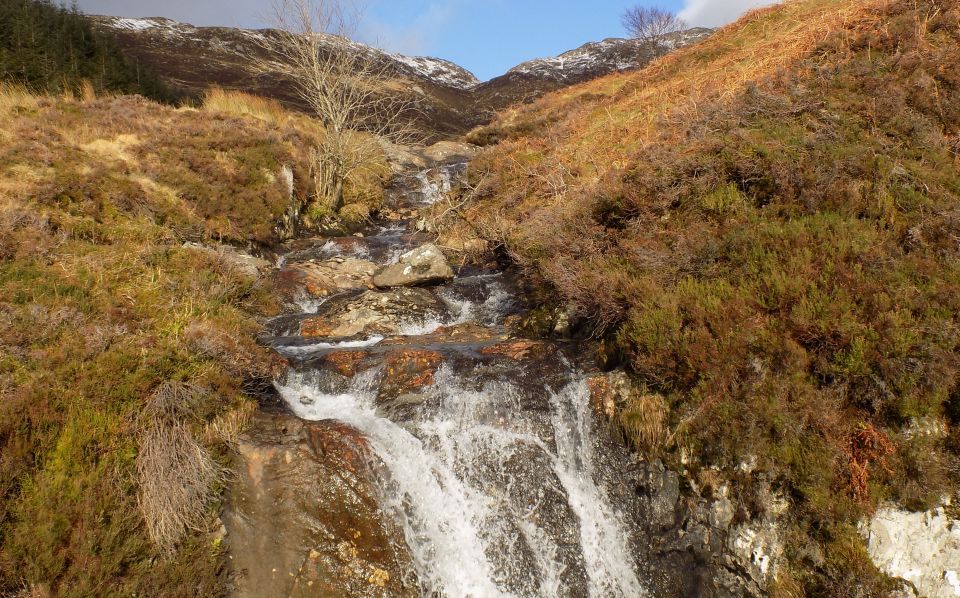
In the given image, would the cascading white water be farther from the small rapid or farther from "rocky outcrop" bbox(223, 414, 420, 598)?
"rocky outcrop" bbox(223, 414, 420, 598)

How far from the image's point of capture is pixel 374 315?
9.79 metres

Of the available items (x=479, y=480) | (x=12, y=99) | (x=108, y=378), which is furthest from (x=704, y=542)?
(x=12, y=99)

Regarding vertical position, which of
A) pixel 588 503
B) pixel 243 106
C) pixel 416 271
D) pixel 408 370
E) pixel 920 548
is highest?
pixel 243 106

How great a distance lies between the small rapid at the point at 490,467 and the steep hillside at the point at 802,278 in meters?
0.93

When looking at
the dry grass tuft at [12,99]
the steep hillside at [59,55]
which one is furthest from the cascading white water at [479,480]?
the steep hillside at [59,55]

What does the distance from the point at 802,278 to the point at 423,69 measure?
238 ft

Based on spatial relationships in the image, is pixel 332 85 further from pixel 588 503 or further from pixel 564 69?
pixel 564 69

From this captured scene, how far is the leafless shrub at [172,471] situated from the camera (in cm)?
446

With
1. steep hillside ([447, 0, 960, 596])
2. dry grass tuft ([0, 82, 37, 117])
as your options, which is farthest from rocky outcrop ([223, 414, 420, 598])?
dry grass tuft ([0, 82, 37, 117])

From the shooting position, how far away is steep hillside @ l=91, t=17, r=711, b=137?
42500mm

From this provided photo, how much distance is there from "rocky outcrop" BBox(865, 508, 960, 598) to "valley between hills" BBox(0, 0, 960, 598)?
2 centimetres

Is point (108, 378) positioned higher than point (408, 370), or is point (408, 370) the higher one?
point (108, 378)

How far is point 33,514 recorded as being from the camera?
3.94 metres

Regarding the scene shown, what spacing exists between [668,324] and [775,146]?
4260mm
